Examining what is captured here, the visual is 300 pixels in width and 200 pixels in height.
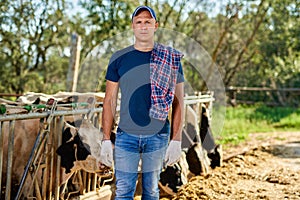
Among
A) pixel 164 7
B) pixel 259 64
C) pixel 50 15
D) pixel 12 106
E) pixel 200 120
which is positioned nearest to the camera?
pixel 12 106

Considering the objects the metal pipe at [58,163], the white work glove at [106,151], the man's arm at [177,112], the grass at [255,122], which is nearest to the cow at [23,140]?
the metal pipe at [58,163]

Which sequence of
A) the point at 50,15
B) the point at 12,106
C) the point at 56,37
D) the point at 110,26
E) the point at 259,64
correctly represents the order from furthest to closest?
the point at 259,64
the point at 56,37
the point at 50,15
the point at 110,26
the point at 12,106

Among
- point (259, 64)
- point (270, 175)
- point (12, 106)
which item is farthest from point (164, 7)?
point (12, 106)

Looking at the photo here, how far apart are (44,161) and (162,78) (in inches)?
63.6

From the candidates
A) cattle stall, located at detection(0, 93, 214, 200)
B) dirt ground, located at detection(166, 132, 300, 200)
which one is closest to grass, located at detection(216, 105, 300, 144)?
dirt ground, located at detection(166, 132, 300, 200)

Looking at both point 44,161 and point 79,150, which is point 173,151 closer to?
point 79,150

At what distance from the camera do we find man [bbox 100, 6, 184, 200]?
2779 millimetres

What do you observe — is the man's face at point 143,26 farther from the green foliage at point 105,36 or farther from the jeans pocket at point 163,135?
the green foliage at point 105,36

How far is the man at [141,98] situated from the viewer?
9.12 feet

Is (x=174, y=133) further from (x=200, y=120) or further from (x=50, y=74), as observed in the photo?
(x=50, y=74)

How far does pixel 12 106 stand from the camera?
3939 mm

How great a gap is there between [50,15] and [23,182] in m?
15.4

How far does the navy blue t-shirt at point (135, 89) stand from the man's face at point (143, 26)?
3.9 inches

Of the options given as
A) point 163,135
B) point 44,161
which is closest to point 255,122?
point 44,161
